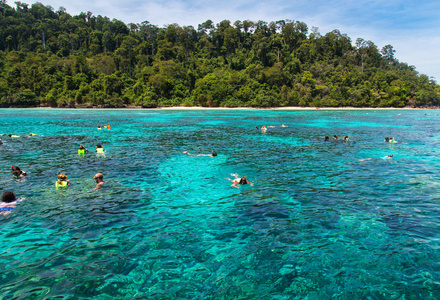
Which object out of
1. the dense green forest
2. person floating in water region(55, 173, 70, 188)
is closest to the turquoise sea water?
person floating in water region(55, 173, 70, 188)

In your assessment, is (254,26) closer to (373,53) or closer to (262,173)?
(373,53)

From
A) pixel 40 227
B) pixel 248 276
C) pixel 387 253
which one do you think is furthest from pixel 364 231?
pixel 40 227

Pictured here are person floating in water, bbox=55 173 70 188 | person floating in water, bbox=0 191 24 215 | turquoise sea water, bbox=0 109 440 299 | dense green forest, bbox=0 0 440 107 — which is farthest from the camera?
dense green forest, bbox=0 0 440 107

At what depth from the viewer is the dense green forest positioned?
105 meters

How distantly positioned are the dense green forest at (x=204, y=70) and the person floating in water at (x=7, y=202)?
9578 cm

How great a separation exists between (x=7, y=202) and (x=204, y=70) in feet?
387

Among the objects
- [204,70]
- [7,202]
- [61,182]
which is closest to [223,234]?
[61,182]

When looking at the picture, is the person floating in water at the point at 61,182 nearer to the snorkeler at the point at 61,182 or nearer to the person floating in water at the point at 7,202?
the snorkeler at the point at 61,182

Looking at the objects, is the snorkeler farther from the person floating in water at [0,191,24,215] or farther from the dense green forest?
the dense green forest

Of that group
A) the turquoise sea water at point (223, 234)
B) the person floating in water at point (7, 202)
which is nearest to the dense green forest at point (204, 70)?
the turquoise sea water at point (223, 234)

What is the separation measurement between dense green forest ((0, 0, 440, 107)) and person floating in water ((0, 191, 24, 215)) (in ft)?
314

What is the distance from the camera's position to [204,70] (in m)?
122

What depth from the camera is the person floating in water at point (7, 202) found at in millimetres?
10453

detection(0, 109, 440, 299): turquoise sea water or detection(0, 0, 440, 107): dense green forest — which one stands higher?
detection(0, 0, 440, 107): dense green forest
